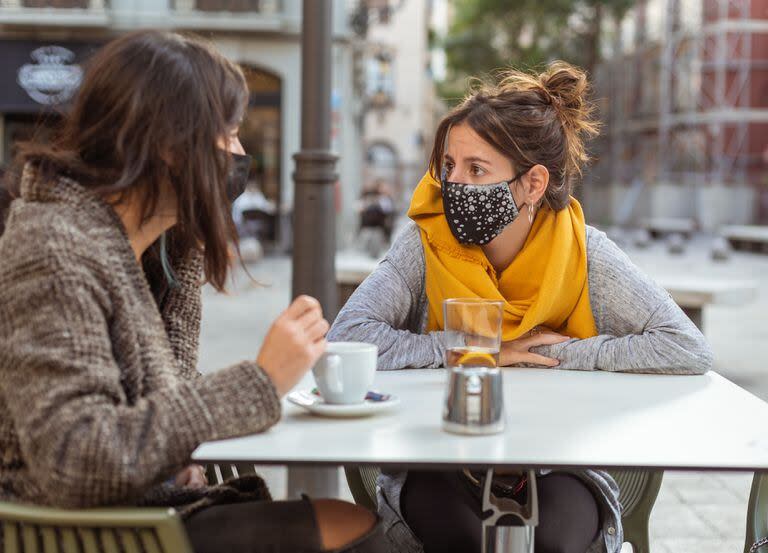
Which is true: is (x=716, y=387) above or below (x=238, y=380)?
below

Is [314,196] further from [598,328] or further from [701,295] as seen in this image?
[701,295]

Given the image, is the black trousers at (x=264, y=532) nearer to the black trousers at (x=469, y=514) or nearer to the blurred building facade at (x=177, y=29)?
the black trousers at (x=469, y=514)

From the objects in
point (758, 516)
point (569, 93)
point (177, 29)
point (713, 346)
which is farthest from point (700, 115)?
point (758, 516)

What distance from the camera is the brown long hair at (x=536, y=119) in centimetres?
273

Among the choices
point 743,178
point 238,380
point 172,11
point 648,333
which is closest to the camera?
point 238,380

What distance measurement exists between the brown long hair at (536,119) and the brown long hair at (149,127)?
108 cm

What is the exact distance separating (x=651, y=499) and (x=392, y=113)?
1850 inches

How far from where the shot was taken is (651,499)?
2.68 m

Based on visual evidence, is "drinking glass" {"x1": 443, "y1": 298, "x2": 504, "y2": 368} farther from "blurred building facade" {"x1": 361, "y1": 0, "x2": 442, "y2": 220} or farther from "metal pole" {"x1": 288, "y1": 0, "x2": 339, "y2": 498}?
"blurred building facade" {"x1": 361, "y1": 0, "x2": 442, "y2": 220}

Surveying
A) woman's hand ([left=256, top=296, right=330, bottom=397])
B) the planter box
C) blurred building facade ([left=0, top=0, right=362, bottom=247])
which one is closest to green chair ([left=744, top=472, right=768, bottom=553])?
woman's hand ([left=256, top=296, right=330, bottom=397])

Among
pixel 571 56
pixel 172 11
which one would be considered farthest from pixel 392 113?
pixel 172 11

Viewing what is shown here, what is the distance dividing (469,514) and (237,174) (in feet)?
3.10

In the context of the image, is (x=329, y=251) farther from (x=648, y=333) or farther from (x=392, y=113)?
(x=392, y=113)

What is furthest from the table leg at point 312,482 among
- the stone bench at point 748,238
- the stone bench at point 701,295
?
the stone bench at point 748,238
